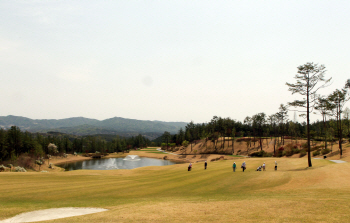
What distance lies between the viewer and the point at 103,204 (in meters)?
18.6

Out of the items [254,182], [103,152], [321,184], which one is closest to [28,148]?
[103,152]

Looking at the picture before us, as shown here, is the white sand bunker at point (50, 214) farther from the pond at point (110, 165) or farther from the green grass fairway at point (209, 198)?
the pond at point (110, 165)

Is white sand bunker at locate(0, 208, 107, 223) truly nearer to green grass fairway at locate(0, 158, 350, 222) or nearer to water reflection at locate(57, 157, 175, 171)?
green grass fairway at locate(0, 158, 350, 222)

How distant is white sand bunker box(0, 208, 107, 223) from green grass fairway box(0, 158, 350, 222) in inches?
39.3

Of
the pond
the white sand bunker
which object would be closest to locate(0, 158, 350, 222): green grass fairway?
the white sand bunker

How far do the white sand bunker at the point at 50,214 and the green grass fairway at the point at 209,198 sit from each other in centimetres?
100

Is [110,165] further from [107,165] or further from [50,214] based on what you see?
[50,214]

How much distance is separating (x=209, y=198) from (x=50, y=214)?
14.4 meters

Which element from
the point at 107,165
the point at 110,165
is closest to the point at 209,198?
the point at 110,165

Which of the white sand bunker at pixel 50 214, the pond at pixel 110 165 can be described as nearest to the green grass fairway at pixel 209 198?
the white sand bunker at pixel 50 214

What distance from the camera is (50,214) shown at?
627 inches

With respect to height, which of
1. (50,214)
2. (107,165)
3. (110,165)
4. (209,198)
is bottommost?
(107,165)

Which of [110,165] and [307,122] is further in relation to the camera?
[110,165]

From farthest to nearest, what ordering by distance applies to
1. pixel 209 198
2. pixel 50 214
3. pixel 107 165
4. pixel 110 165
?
1. pixel 107 165
2. pixel 110 165
3. pixel 209 198
4. pixel 50 214
